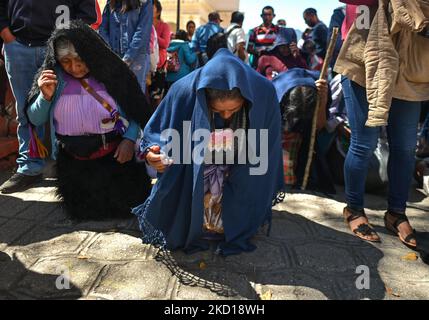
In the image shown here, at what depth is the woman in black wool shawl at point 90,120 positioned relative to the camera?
7.78 feet

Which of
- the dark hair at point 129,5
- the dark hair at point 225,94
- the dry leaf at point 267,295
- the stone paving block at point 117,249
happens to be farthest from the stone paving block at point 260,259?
the dark hair at point 129,5

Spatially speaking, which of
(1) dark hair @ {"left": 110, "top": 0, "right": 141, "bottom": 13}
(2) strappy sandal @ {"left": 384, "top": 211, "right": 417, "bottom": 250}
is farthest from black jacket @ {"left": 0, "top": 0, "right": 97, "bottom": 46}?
(2) strappy sandal @ {"left": 384, "top": 211, "right": 417, "bottom": 250}

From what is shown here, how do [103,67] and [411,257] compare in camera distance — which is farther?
[103,67]

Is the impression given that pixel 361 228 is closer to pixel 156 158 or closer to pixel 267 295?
pixel 267 295

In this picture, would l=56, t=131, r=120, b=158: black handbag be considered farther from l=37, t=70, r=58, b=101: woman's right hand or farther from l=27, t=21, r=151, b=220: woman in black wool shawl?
l=37, t=70, r=58, b=101: woman's right hand

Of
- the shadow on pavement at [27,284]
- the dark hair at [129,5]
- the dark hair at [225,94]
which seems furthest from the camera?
the dark hair at [129,5]

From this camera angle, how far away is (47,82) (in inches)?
90.2

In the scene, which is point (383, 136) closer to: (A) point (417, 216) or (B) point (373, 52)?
(A) point (417, 216)

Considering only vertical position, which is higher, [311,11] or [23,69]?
[311,11]

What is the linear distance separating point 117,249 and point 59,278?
42 centimetres

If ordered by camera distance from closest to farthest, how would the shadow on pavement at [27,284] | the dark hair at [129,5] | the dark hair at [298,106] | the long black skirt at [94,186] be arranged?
the shadow on pavement at [27,284]
the long black skirt at [94,186]
the dark hair at [298,106]
the dark hair at [129,5]

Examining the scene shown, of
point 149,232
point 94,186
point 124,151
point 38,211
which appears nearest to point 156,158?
point 149,232

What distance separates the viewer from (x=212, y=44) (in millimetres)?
5598

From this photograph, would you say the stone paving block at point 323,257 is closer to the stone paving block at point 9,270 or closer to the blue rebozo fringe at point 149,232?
the blue rebozo fringe at point 149,232
